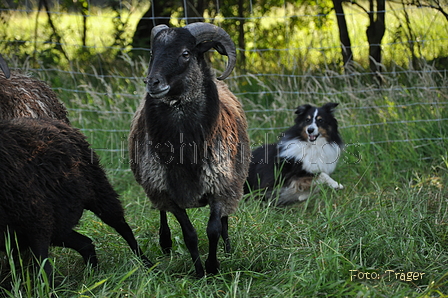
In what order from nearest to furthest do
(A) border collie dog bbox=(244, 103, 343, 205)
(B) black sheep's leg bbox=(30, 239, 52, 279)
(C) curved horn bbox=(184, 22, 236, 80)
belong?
(B) black sheep's leg bbox=(30, 239, 52, 279), (C) curved horn bbox=(184, 22, 236, 80), (A) border collie dog bbox=(244, 103, 343, 205)

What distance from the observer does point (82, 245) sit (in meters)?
3.90

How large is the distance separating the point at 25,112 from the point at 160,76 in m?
1.49

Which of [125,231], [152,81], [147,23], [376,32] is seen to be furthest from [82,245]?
[147,23]

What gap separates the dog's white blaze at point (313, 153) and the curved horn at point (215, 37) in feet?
6.93

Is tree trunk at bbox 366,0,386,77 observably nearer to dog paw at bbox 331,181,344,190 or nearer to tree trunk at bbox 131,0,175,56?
dog paw at bbox 331,181,344,190

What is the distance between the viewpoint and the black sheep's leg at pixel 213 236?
3.79 meters

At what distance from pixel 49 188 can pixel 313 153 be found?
126 inches

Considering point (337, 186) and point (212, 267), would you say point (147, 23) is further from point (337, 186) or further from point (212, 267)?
point (212, 267)

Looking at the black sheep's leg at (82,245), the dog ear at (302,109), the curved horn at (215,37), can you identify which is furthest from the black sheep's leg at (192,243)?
the dog ear at (302,109)

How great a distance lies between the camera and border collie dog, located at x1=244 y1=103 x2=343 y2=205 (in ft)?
19.0

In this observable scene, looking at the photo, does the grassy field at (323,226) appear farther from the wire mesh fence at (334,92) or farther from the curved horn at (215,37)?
the curved horn at (215,37)

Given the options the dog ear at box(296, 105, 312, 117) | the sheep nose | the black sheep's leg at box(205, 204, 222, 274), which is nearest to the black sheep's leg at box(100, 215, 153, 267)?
the black sheep's leg at box(205, 204, 222, 274)

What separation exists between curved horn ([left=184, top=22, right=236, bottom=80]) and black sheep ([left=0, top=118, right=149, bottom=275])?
3.83 ft

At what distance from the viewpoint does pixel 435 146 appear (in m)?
6.17
